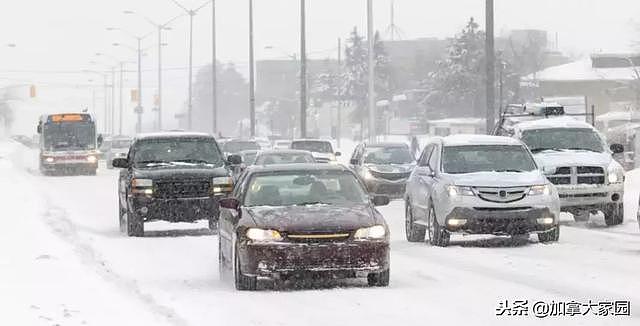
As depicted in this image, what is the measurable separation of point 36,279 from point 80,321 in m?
3.27

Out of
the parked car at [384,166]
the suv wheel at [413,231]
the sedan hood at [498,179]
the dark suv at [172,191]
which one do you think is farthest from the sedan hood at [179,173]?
the parked car at [384,166]

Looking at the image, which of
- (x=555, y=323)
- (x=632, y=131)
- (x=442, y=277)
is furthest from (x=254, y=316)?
(x=632, y=131)

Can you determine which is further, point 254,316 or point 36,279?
point 36,279

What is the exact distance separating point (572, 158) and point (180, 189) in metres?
7.20

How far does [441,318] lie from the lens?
39.6 feet

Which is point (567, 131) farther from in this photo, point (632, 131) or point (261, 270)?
point (632, 131)

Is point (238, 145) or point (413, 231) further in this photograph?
point (238, 145)

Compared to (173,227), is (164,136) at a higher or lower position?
higher

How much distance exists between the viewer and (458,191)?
20.4 meters

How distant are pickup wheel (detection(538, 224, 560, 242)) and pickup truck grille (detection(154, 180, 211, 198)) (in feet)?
19.7

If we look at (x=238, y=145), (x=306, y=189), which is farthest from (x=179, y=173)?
(x=238, y=145)

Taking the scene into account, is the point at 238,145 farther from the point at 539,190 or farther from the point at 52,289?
the point at 52,289

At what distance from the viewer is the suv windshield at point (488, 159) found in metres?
21.4

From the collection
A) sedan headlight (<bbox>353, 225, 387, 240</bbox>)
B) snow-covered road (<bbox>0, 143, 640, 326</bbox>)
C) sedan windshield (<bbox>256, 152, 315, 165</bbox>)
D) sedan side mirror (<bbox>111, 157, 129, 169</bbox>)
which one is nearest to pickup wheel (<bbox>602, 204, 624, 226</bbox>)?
snow-covered road (<bbox>0, 143, 640, 326</bbox>)
